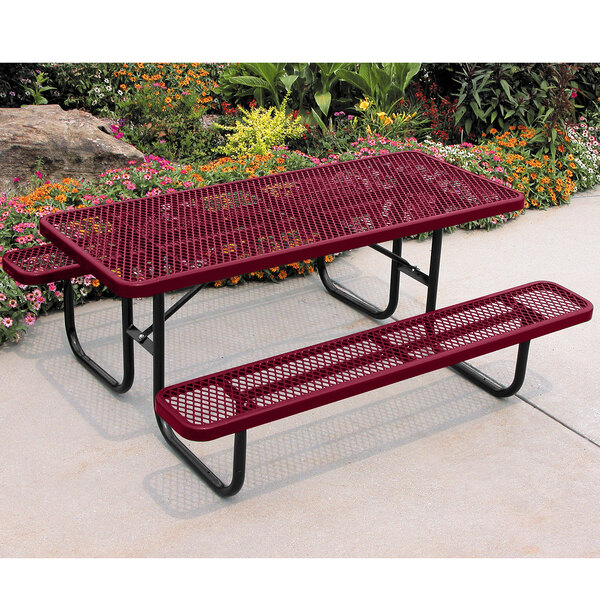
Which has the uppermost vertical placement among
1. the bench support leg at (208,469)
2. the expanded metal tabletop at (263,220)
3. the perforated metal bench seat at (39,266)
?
the expanded metal tabletop at (263,220)

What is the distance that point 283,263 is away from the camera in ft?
10.6

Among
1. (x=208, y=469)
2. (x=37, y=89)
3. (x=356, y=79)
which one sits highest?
(x=356, y=79)

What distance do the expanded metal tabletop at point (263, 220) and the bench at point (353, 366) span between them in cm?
39

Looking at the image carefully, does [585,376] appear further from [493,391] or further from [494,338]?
[494,338]

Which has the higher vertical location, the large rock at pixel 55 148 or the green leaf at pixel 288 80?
the green leaf at pixel 288 80

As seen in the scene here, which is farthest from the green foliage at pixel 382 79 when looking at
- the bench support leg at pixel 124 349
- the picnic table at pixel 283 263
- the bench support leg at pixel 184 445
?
the bench support leg at pixel 184 445

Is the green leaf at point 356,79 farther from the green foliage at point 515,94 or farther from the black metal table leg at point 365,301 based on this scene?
the black metal table leg at point 365,301

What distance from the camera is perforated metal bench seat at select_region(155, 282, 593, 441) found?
2.94m

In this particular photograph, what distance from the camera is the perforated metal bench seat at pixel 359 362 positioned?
9.63 feet

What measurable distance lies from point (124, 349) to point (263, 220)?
0.82 metres

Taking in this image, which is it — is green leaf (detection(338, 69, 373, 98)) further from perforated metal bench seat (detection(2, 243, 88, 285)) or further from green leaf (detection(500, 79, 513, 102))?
perforated metal bench seat (detection(2, 243, 88, 285))

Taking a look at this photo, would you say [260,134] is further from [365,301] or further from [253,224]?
[253,224]

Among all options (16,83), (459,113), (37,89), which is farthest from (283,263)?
(16,83)

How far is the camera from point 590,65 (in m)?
7.56
